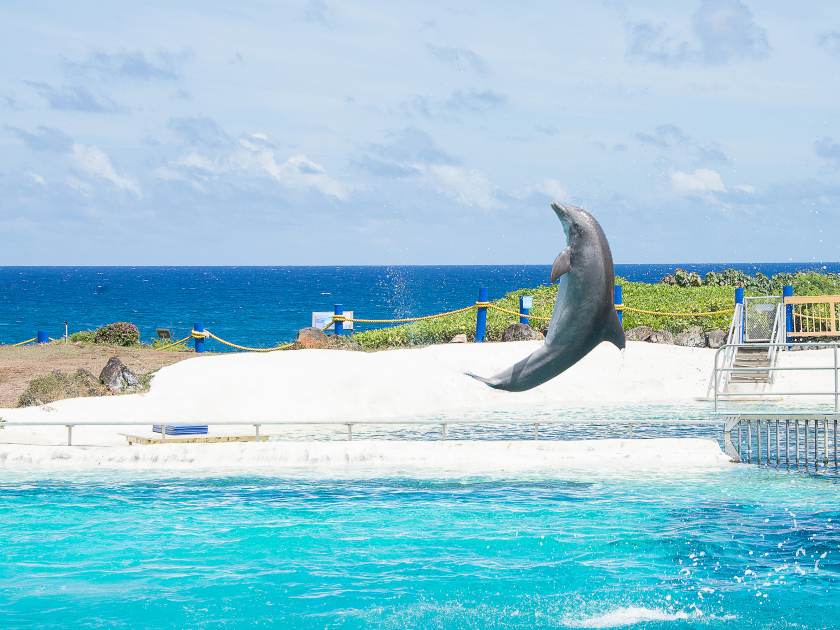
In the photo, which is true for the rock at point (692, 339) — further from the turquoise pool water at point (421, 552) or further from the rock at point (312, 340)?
the turquoise pool water at point (421, 552)

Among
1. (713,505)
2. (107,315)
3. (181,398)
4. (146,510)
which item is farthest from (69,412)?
(107,315)

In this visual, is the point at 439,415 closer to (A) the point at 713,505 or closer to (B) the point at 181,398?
(B) the point at 181,398

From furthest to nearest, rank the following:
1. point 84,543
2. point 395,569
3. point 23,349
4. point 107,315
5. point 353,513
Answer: point 107,315 → point 23,349 → point 353,513 → point 84,543 → point 395,569

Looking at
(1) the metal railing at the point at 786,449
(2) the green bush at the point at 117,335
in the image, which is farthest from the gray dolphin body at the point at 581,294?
(2) the green bush at the point at 117,335

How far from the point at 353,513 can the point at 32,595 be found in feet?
13.2

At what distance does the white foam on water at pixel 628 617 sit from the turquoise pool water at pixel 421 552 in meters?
0.03

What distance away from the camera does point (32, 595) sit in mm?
10516

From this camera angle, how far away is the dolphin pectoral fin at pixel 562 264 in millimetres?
13398

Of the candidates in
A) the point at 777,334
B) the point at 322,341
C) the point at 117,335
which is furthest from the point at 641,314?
the point at 117,335

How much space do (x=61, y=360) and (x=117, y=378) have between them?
5.36m

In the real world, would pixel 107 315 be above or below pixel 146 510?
above

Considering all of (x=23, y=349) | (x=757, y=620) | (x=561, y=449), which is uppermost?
(x=23, y=349)

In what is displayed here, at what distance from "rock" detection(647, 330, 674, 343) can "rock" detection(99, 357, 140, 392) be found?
13.1 m

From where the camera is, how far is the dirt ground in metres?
23.0
